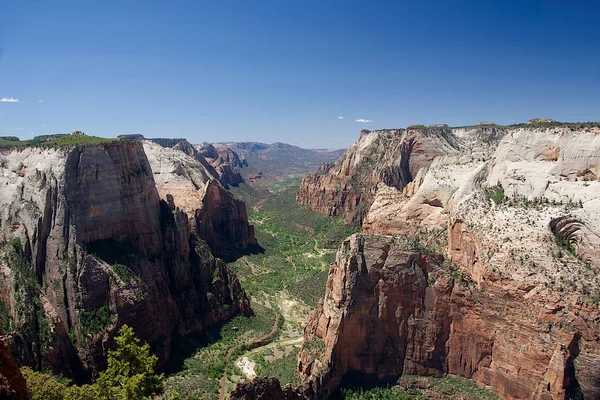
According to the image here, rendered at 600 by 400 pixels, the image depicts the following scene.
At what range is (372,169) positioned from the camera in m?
150

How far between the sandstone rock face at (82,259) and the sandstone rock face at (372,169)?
270 feet

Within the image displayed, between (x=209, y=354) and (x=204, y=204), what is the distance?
5089cm

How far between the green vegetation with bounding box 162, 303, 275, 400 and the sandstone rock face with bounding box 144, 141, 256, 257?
109ft

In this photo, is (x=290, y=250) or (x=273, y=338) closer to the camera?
(x=273, y=338)

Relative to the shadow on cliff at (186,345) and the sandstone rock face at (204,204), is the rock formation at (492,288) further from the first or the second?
the sandstone rock face at (204,204)

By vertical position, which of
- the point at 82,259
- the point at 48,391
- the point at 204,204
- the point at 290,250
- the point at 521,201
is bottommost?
the point at 290,250

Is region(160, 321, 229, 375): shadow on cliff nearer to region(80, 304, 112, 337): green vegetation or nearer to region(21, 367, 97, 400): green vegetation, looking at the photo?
region(80, 304, 112, 337): green vegetation

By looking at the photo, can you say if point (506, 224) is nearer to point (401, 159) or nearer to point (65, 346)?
point (65, 346)

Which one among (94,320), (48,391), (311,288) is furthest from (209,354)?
(48,391)

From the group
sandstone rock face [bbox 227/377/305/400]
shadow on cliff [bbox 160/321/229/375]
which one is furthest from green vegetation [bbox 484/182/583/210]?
shadow on cliff [bbox 160/321/229/375]

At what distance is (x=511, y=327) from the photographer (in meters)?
40.3

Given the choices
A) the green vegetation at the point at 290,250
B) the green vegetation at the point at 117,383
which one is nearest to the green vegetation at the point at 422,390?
the green vegetation at the point at 117,383

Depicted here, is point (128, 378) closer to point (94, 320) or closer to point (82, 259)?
point (94, 320)

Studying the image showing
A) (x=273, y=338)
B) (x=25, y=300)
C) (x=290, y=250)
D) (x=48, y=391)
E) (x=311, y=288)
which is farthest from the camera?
(x=290, y=250)
